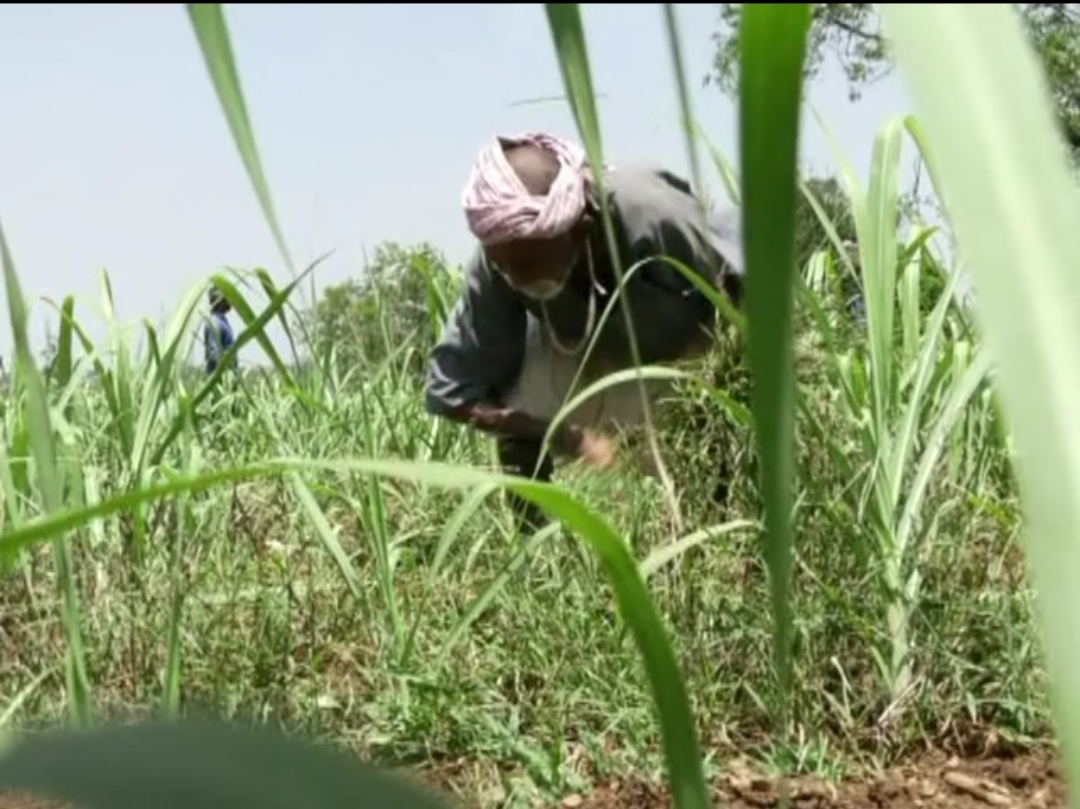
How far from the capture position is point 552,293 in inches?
136

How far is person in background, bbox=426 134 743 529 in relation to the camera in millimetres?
3127

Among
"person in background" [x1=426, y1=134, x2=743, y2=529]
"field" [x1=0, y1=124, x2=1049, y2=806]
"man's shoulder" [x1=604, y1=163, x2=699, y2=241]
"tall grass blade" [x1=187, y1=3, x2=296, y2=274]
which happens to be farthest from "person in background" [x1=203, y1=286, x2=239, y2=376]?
"tall grass blade" [x1=187, y1=3, x2=296, y2=274]

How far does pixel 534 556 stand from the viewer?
2.21 m

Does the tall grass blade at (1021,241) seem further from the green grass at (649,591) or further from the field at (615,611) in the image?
the field at (615,611)

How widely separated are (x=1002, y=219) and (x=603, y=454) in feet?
7.48

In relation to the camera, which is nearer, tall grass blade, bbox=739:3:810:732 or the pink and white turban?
tall grass blade, bbox=739:3:810:732

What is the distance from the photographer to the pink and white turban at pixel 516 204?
10.8 ft

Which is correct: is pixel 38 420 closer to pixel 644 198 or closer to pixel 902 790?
pixel 902 790

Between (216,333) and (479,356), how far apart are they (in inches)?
59.0

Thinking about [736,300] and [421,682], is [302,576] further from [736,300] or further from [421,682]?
[736,300]

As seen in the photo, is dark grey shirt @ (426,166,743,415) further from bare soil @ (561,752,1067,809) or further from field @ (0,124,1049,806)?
bare soil @ (561,752,1067,809)

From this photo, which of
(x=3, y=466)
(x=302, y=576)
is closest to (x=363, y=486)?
(x=302, y=576)

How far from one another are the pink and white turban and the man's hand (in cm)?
63

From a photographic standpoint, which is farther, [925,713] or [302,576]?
[302,576]
